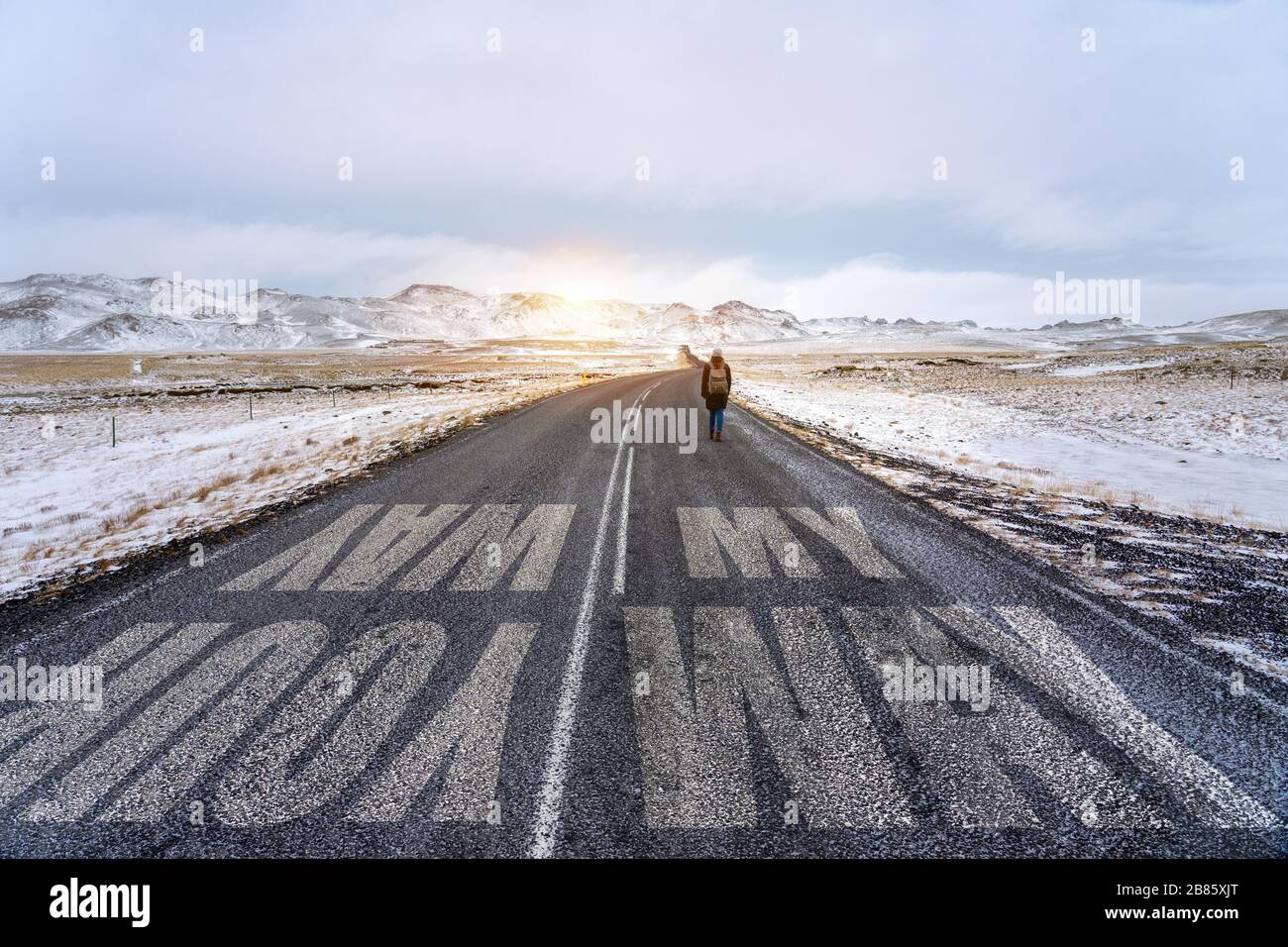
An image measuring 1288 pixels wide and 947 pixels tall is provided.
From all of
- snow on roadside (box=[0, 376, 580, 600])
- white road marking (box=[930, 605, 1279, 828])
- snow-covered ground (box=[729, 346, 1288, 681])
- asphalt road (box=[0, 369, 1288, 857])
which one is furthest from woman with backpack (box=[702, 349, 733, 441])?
white road marking (box=[930, 605, 1279, 828])

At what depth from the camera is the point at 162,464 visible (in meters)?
15.6

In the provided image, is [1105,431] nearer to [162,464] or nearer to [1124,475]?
[1124,475]

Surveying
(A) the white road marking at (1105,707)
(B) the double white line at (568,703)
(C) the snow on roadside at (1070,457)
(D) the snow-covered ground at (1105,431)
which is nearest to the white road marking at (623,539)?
(B) the double white line at (568,703)

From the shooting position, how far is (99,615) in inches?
220

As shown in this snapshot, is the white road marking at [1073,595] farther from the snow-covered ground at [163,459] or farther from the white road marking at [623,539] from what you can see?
the snow-covered ground at [163,459]

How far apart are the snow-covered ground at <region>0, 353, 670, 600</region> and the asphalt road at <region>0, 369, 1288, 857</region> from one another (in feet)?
7.26

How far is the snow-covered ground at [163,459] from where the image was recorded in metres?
8.44

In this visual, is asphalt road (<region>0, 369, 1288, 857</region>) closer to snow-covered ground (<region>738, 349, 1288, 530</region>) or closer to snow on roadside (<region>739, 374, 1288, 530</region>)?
snow on roadside (<region>739, 374, 1288, 530</region>)

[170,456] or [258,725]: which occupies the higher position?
[170,456]

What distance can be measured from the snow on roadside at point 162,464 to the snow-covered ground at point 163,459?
0.12 feet

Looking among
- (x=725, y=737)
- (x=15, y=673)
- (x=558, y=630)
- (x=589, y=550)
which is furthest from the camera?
(x=589, y=550)
